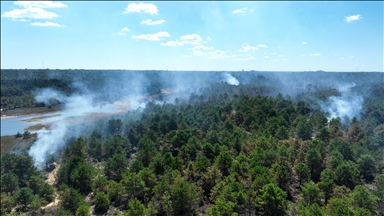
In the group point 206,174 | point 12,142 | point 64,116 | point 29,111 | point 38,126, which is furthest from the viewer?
point 29,111

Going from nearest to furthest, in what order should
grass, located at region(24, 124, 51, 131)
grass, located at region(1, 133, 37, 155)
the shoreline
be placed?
1. grass, located at region(1, 133, 37, 155)
2. grass, located at region(24, 124, 51, 131)
3. the shoreline

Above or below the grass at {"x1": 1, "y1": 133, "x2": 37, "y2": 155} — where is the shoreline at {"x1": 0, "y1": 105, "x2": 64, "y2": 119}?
above

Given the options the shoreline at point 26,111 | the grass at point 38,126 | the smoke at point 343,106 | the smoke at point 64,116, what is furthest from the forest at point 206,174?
the shoreline at point 26,111

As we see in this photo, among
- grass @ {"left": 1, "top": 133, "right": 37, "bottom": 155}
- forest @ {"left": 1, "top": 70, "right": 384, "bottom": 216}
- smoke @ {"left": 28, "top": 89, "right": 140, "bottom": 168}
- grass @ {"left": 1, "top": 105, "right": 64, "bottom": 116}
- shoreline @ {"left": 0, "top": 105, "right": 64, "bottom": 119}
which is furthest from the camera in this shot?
grass @ {"left": 1, "top": 105, "right": 64, "bottom": 116}

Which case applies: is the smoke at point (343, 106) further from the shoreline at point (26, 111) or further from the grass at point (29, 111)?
the grass at point (29, 111)

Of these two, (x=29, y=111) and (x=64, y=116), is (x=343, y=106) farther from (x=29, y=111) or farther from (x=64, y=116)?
(x=29, y=111)

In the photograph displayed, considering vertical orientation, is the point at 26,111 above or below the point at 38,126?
above

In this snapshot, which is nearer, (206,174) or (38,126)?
(206,174)

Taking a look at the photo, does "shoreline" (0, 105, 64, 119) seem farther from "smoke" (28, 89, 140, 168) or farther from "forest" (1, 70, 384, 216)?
"forest" (1, 70, 384, 216)

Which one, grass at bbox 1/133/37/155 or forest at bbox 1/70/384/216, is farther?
grass at bbox 1/133/37/155

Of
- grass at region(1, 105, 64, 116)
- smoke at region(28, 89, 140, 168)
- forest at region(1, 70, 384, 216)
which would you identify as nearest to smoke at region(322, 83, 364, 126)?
forest at region(1, 70, 384, 216)

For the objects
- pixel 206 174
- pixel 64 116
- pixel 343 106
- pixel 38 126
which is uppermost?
pixel 343 106

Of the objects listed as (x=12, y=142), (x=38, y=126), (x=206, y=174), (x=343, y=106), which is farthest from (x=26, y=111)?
(x=343, y=106)
